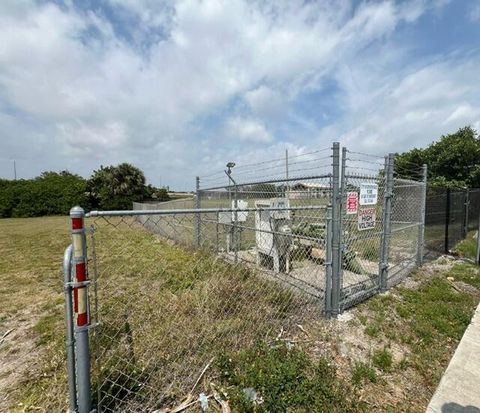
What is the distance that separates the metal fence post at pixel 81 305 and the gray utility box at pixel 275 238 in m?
3.80

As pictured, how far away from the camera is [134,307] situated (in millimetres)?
4289

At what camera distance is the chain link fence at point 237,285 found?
266 cm

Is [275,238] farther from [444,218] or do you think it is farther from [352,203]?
[444,218]

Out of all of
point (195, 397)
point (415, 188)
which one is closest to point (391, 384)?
point (195, 397)

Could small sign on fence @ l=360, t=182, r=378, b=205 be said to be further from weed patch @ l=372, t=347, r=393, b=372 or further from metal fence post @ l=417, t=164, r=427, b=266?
metal fence post @ l=417, t=164, r=427, b=266

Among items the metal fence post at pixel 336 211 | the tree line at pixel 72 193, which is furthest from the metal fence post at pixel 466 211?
the tree line at pixel 72 193

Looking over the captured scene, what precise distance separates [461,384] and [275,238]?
3401 mm

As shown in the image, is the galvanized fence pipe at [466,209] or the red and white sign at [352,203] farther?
the galvanized fence pipe at [466,209]

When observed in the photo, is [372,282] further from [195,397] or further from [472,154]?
[472,154]

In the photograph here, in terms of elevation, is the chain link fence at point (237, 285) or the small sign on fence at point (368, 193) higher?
the small sign on fence at point (368, 193)

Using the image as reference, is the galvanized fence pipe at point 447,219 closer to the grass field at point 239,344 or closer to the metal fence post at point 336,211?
the grass field at point 239,344

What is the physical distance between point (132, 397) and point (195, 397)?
1.73 ft

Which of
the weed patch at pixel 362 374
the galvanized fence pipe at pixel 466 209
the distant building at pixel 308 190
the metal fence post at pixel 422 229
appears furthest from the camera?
the galvanized fence pipe at pixel 466 209

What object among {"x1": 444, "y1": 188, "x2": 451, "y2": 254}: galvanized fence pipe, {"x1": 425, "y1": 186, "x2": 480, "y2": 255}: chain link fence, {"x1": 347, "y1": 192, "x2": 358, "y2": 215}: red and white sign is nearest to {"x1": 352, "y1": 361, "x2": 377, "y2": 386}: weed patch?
{"x1": 347, "y1": 192, "x2": 358, "y2": 215}: red and white sign
